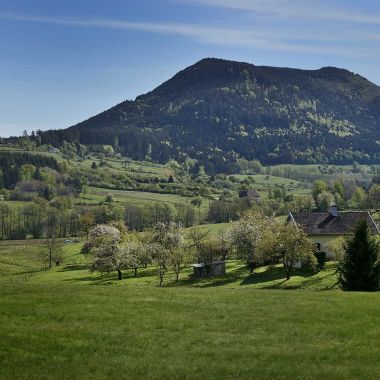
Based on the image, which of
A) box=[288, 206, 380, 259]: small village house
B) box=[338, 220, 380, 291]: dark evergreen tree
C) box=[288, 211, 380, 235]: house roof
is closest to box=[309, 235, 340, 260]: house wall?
box=[288, 206, 380, 259]: small village house

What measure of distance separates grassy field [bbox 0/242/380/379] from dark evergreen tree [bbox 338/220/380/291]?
47.4 feet

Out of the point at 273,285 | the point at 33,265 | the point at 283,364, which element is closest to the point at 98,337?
the point at 283,364

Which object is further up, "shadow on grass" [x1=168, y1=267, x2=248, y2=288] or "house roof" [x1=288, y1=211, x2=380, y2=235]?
"house roof" [x1=288, y1=211, x2=380, y2=235]

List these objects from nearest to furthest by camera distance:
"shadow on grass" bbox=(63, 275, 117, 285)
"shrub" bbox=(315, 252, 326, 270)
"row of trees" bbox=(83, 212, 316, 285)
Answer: "row of trees" bbox=(83, 212, 316, 285), "shrub" bbox=(315, 252, 326, 270), "shadow on grass" bbox=(63, 275, 117, 285)

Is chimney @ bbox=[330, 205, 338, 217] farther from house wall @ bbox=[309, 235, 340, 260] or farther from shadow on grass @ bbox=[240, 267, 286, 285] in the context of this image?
shadow on grass @ bbox=[240, 267, 286, 285]

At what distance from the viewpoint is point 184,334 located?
2556 cm

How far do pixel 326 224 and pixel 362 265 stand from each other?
32155mm

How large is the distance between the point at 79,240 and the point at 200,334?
151 m

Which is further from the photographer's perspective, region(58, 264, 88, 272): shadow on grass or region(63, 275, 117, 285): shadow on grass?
region(58, 264, 88, 272): shadow on grass

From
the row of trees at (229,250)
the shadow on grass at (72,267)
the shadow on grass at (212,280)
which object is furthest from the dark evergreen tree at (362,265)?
the shadow on grass at (72,267)

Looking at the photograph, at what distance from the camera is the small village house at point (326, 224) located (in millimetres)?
79625

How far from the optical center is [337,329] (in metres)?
26.3

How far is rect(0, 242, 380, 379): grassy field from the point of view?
20.9 metres

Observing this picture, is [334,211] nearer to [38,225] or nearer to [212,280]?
[212,280]
